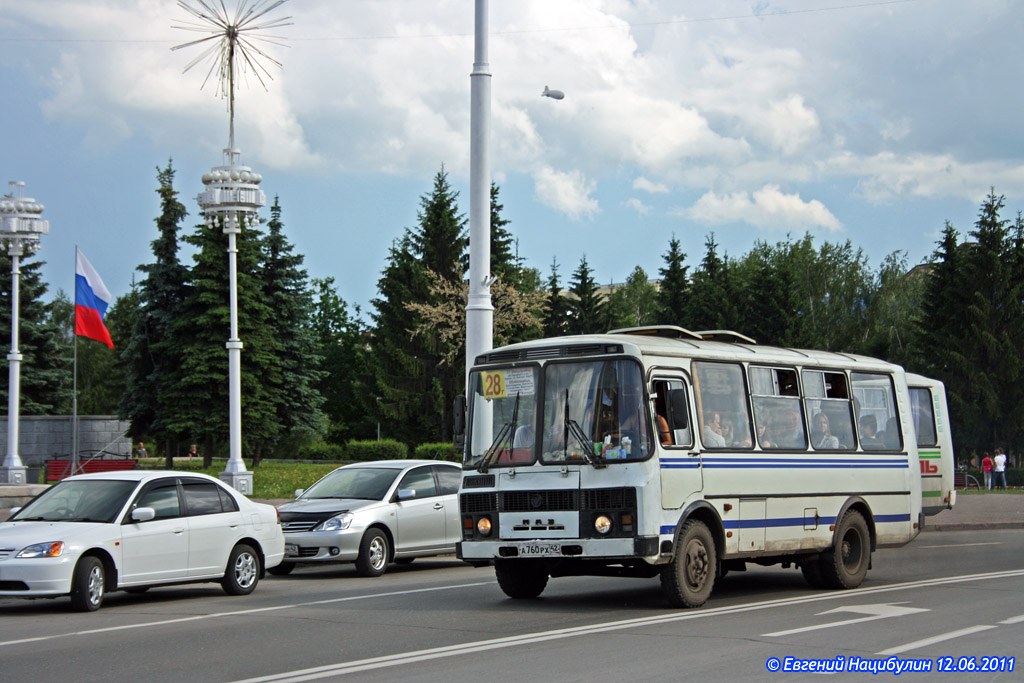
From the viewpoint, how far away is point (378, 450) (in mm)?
50406

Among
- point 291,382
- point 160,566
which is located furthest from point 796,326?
point 160,566

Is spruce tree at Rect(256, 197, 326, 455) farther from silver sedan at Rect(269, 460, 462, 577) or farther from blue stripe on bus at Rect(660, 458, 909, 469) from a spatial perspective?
blue stripe on bus at Rect(660, 458, 909, 469)

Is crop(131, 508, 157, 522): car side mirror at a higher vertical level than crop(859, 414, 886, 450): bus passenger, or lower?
lower

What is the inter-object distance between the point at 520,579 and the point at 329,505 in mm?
4597

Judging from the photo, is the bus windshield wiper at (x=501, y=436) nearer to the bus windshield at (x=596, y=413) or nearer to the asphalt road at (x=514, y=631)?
the bus windshield at (x=596, y=413)

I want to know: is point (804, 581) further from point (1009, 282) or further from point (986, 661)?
point (1009, 282)

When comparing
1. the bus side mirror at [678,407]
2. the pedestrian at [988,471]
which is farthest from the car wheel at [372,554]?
the pedestrian at [988,471]

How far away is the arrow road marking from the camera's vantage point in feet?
33.8

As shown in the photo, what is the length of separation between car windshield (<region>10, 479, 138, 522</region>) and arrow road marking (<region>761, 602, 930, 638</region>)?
740 cm

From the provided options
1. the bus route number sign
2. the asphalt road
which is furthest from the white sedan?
the bus route number sign

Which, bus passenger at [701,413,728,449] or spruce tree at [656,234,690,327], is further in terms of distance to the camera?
spruce tree at [656,234,690,327]

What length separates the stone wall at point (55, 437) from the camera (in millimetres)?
46759

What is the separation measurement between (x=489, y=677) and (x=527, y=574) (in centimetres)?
504

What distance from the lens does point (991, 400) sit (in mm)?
61000
